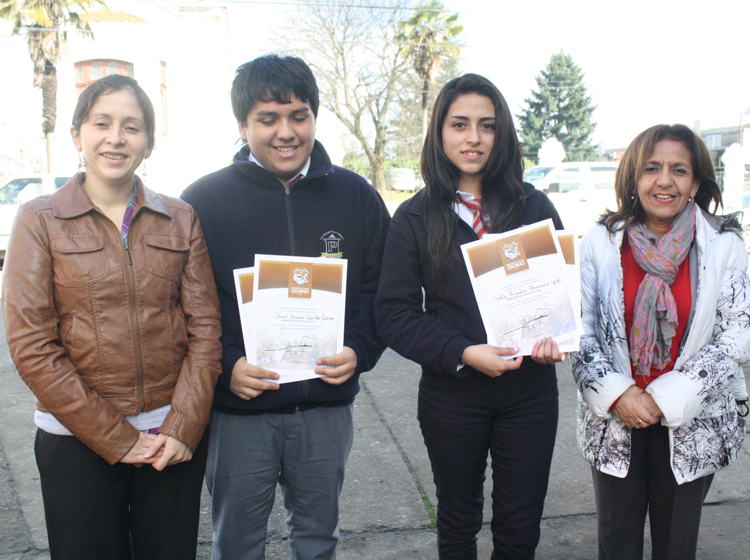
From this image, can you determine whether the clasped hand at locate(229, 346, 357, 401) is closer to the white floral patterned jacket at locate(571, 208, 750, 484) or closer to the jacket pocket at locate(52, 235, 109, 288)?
the jacket pocket at locate(52, 235, 109, 288)

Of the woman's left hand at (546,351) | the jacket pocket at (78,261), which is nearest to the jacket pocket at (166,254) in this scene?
the jacket pocket at (78,261)

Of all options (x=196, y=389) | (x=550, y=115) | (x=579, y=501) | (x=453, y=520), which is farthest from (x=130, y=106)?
(x=550, y=115)

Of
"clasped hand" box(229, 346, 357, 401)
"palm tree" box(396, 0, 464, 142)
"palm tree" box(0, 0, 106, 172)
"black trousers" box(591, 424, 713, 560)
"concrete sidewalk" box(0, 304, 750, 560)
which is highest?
"palm tree" box(396, 0, 464, 142)

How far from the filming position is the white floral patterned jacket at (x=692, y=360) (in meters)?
2.20

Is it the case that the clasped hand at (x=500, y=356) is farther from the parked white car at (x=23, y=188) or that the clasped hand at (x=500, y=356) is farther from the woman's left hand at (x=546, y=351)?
the parked white car at (x=23, y=188)

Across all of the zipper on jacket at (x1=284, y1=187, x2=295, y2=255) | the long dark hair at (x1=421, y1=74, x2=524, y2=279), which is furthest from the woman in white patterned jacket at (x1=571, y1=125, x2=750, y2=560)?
the zipper on jacket at (x1=284, y1=187, x2=295, y2=255)

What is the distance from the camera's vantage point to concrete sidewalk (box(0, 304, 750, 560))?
3035 mm

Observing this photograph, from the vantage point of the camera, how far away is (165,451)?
199 cm

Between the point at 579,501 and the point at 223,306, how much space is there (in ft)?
7.68

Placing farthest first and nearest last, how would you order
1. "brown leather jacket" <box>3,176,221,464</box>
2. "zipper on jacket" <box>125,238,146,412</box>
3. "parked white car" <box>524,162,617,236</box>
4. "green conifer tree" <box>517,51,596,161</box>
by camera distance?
"green conifer tree" <box>517,51,596,161</box> → "parked white car" <box>524,162,617,236</box> → "zipper on jacket" <box>125,238,146,412</box> → "brown leather jacket" <box>3,176,221,464</box>

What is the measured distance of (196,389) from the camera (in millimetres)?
2064

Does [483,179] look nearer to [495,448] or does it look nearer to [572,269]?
[572,269]

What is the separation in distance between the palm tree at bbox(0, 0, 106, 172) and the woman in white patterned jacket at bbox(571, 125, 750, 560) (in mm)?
20022

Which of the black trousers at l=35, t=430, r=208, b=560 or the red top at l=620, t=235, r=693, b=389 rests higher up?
the red top at l=620, t=235, r=693, b=389
